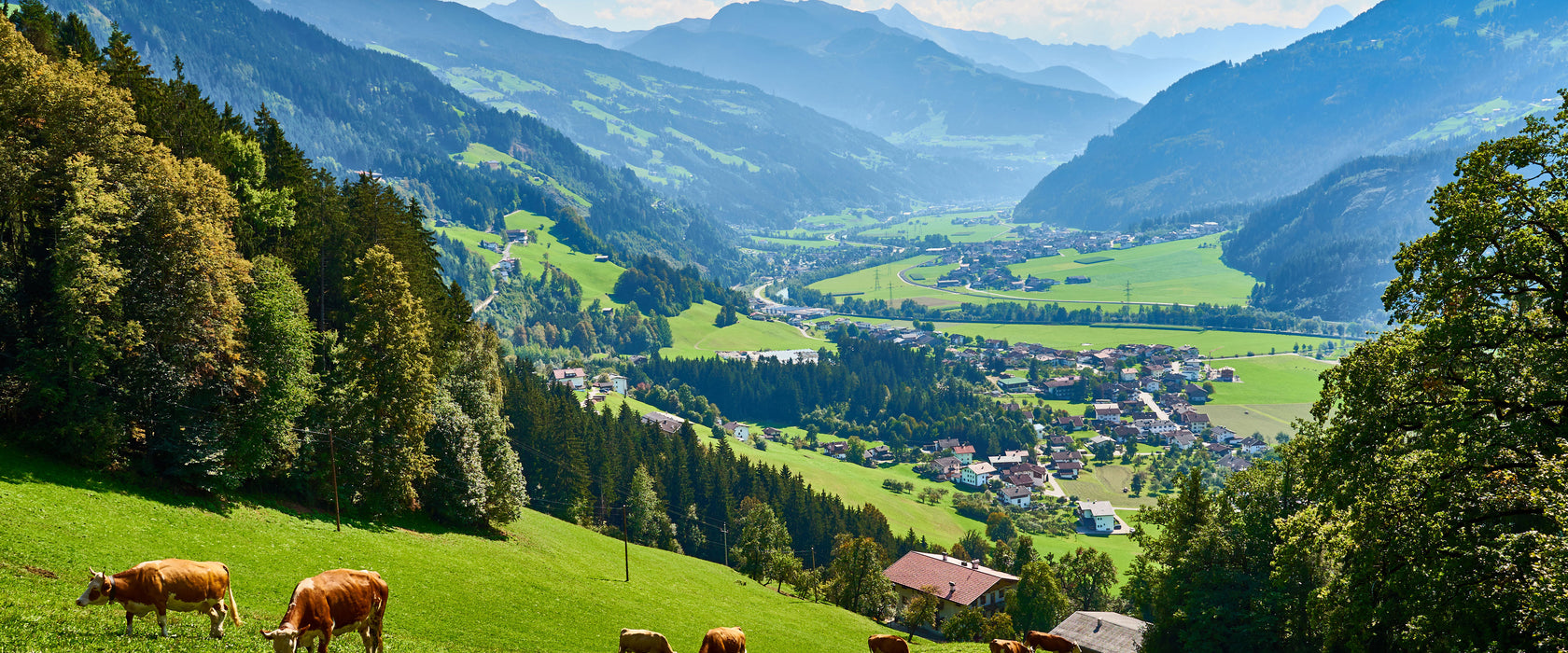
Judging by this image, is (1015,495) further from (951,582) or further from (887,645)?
(887,645)

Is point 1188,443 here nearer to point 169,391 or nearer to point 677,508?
point 677,508

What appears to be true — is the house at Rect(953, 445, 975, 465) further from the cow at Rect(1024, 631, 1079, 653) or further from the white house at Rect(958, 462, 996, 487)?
the cow at Rect(1024, 631, 1079, 653)

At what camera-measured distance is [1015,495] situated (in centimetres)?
14800

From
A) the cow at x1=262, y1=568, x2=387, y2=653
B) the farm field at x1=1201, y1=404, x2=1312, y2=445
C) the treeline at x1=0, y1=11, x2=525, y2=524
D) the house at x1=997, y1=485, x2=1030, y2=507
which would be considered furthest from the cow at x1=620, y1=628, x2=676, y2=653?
the farm field at x1=1201, y1=404, x2=1312, y2=445

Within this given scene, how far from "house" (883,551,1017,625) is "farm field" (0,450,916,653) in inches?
1278

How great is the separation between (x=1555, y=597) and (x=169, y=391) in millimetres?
45726

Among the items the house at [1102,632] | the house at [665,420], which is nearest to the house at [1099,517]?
the house at [1102,632]

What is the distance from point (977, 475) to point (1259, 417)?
77.8 m

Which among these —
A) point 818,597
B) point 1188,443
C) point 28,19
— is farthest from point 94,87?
point 1188,443

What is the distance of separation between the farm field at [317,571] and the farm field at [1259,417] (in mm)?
162204

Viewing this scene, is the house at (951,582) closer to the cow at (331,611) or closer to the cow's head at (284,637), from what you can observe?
the cow at (331,611)

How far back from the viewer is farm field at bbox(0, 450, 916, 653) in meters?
19.5

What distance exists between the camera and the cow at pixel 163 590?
18156mm

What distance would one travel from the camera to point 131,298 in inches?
1390
